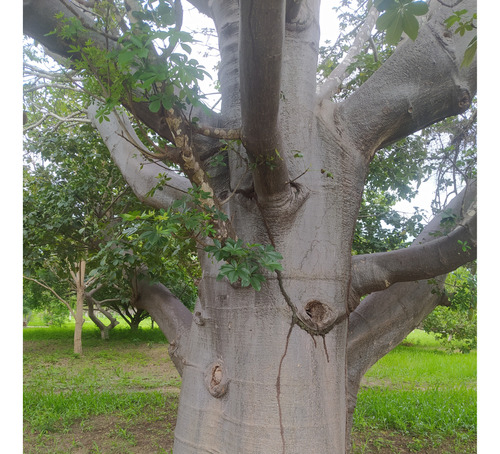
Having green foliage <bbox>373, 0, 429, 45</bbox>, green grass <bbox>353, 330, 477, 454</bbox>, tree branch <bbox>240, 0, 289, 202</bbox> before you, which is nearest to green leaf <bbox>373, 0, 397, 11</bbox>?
green foliage <bbox>373, 0, 429, 45</bbox>

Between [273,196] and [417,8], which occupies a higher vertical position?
[417,8]

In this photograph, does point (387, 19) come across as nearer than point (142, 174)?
Yes

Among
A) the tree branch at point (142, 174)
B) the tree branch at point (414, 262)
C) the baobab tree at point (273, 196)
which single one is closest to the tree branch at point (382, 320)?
the baobab tree at point (273, 196)

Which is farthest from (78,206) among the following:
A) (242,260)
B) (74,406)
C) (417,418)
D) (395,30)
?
(417,418)

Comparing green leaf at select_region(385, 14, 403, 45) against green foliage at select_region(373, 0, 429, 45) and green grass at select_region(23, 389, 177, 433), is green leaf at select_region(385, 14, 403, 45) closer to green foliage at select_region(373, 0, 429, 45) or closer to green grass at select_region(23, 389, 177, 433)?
green foliage at select_region(373, 0, 429, 45)

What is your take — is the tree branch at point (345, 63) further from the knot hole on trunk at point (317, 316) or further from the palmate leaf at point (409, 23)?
the palmate leaf at point (409, 23)

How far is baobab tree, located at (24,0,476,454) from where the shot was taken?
1.54 metres

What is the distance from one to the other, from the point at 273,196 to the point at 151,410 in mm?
3801

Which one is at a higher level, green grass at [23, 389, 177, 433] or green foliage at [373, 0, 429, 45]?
green foliage at [373, 0, 429, 45]

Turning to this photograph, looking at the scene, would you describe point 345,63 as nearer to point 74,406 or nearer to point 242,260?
point 242,260

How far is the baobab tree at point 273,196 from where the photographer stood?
1543 millimetres

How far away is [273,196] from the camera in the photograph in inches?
76.5

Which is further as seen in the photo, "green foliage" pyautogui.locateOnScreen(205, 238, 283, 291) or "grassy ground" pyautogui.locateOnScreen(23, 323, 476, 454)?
"grassy ground" pyautogui.locateOnScreen(23, 323, 476, 454)

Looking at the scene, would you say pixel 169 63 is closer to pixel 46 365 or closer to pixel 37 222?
pixel 37 222
